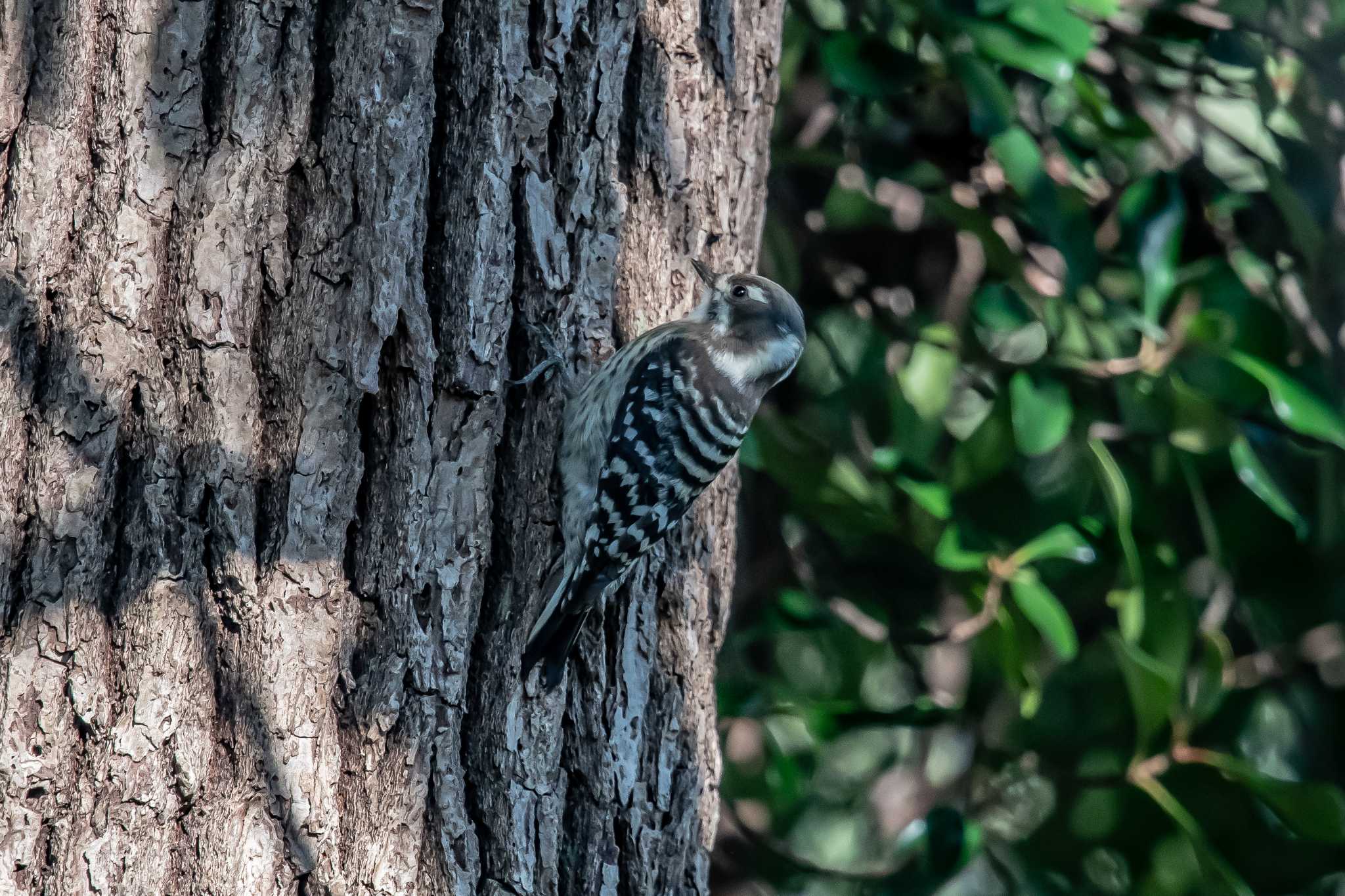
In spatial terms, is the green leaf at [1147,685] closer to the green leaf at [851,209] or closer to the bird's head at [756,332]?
the bird's head at [756,332]

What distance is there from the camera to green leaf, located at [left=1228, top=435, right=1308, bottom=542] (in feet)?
8.77

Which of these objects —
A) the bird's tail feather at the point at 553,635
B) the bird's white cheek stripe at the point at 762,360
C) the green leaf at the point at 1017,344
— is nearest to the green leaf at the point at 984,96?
the green leaf at the point at 1017,344

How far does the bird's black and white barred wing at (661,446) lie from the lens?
2303 millimetres

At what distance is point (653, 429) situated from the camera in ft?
8.68

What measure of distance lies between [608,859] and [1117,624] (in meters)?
1.72

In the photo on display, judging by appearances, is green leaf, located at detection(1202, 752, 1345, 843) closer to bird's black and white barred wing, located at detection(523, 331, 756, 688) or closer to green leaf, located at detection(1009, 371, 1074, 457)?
green leaf, located at detection(1009, 371, 1074, 457)

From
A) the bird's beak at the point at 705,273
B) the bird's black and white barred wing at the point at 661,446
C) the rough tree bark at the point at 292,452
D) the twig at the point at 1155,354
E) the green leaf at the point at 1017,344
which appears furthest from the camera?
the green leaf at the point at 1017,344

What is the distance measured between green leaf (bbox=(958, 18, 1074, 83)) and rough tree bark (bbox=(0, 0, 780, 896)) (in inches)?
42.7

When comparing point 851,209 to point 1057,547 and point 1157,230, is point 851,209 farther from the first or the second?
point 1057,547

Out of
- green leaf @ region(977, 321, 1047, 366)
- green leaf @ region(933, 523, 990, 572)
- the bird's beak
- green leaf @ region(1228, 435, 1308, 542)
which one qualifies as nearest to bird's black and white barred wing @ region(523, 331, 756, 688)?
the bird's beak

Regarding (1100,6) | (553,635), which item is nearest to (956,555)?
(553,635)

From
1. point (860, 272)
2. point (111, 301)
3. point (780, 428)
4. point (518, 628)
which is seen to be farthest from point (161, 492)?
point (860, 272)

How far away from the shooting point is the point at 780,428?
3074 millimetres

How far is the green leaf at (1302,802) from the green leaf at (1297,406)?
2.50 ft
